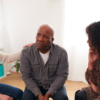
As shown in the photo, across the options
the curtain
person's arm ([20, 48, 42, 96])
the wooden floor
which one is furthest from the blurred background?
person's arm ([20, 48, 42, 96])

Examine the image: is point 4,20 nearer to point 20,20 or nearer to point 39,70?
point 20,20

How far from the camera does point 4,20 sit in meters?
2.83

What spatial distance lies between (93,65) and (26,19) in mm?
2080

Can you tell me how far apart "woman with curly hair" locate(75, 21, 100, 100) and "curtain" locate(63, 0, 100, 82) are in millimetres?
1130

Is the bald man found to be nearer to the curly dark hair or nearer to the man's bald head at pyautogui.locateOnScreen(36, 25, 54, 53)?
the man's bald head at pyautogui.locateOnScreen(36, 25, 54, 53)

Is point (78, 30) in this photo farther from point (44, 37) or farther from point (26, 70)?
point (26, 70)

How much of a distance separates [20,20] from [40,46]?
1.75 m

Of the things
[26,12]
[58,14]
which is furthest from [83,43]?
[26,12]

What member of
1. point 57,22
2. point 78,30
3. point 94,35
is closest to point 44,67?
point 94,35

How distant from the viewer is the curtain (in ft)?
6.45

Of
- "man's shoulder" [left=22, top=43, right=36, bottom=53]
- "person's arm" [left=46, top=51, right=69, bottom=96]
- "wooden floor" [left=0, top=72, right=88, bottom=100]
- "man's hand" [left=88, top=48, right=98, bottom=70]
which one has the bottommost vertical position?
"wooden floor" [left=0, top=72, right=88, bottom=100]

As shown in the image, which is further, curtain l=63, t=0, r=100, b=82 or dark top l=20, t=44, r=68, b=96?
curtain l=63, t=0, r=100, b=82

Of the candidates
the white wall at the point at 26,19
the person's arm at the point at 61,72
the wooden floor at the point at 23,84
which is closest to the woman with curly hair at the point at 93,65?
the person's arm at the point at 61,72

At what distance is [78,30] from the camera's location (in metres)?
2.12
